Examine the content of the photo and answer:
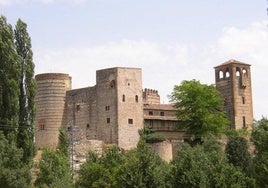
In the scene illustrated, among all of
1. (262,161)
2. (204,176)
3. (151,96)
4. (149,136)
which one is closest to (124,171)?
(204,176)

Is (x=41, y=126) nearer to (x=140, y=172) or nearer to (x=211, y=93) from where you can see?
(x=211, y=93)

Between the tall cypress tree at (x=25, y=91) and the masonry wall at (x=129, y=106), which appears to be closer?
the tall cypress tree at (x=25, y=91)

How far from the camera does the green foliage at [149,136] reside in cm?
7625

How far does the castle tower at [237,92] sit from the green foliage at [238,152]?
19.3 m

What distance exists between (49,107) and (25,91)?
31009 mm

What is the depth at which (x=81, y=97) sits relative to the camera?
80750 millimetres

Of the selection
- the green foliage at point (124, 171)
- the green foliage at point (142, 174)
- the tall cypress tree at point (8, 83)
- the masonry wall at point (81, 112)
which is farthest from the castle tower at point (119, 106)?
the green foliage at point (142, 174)

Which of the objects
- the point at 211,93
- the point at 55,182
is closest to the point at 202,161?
the point at 55,182

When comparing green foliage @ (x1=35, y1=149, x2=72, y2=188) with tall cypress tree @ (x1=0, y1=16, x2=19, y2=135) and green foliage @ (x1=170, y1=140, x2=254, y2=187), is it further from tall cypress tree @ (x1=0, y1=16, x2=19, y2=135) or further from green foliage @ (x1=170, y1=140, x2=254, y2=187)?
green foliage @ (x1=170, y1=140, x2=254, y2=187)

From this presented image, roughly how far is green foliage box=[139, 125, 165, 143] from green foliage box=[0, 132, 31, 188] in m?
28.6

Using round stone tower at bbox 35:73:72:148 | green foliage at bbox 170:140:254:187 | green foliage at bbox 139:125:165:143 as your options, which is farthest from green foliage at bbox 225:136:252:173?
round stone tower at bbox 35:73:72:148

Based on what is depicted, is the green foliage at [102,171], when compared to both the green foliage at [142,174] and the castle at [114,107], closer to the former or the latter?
the green foliage at [142,174]

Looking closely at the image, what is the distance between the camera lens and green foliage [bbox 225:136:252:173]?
64.6m

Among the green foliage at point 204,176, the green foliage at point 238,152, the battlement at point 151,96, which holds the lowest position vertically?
the green foliage at point 204,176
